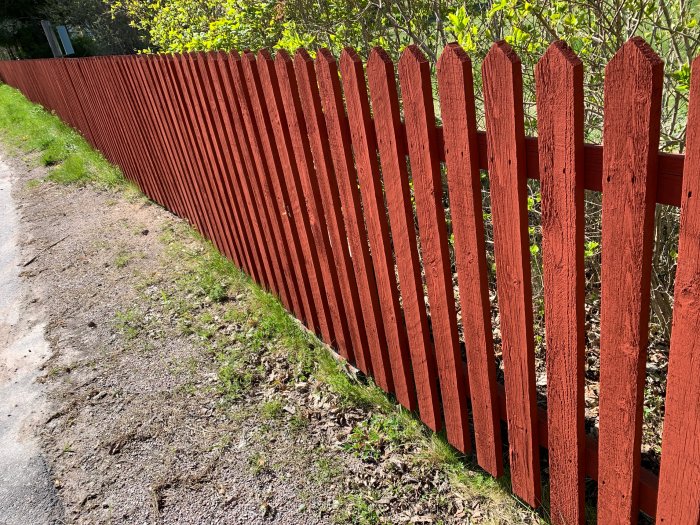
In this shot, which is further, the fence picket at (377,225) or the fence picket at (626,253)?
the fence picket at (377,225)

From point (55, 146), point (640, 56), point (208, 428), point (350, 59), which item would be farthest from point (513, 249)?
point (55, 146)

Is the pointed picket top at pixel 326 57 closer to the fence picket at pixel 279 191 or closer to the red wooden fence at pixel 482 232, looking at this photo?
A: the red wooden fence at pixel 482 232

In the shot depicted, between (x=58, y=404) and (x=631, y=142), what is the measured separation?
3225 millimetres

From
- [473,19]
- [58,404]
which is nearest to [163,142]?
[58,404]

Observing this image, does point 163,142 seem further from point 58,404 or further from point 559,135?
point 559,135

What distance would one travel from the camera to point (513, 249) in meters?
1.64

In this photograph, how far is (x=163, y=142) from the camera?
195 inches

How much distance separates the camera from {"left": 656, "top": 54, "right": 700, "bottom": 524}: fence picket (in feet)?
3.69

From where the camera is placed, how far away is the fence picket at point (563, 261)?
1305mm

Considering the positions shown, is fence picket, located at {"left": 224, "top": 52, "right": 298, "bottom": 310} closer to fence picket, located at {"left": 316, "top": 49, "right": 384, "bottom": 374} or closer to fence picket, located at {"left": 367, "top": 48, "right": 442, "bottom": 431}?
fence picket, located at {"left": 316, "top": 49, "right": 384, "bottom": 374}

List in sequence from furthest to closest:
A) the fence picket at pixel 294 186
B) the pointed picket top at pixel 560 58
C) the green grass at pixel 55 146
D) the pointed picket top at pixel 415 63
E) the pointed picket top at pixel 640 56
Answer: the green grass at pixel 55 146 < the fence picket at pixel 294 186 < the pointed picket top at pixel 415 63 < the pointed picket top at pixel 560 58 < the pointed picket top at pixel 640 56

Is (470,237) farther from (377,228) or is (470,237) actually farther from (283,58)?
(283,58)

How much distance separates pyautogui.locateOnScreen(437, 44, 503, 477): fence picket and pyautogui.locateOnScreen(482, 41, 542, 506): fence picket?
0.07 metres

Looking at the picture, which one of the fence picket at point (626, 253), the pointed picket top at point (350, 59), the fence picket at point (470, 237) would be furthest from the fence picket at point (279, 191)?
the fence picket at point (626, 253)
